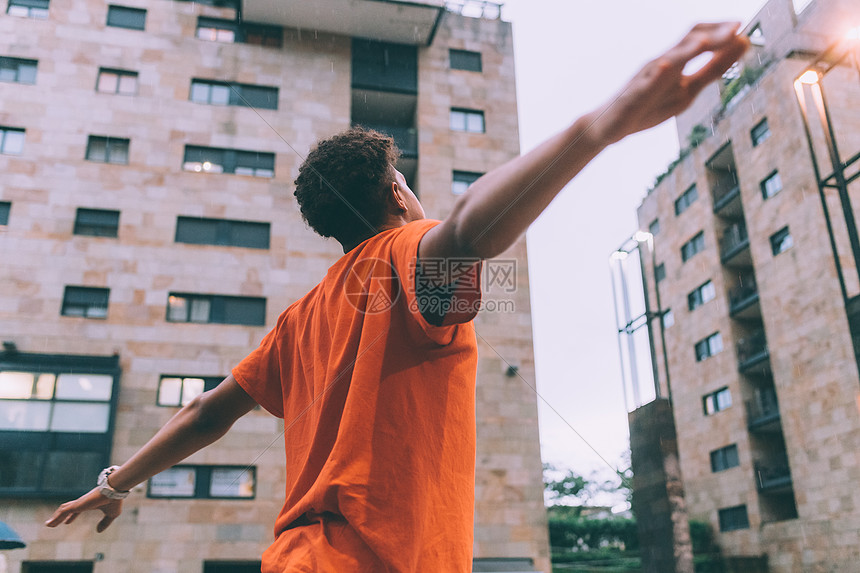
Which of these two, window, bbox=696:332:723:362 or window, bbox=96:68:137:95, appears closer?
window, bbox=96:68:137:95

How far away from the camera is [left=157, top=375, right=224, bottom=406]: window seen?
18531 mm

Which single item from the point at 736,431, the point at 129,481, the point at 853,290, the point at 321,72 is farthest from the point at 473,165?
the point at 129,481

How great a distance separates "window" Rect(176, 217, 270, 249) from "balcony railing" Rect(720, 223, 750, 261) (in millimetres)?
23590

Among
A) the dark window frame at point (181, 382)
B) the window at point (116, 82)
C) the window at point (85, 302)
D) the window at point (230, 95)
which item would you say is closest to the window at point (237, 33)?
the window at point (230, 95)


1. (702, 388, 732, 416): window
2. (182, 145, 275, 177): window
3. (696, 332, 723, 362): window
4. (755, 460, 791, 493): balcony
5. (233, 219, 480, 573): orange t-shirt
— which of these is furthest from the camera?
(696, 332, 723, 362): window

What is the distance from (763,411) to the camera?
3019 centimetres

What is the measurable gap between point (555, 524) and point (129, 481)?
37.7 m

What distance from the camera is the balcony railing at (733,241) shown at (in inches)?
1287

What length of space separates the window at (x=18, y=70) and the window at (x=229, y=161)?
5128 mm

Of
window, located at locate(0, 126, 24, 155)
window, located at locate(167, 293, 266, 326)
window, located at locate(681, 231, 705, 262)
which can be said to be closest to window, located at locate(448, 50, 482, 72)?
window, located at locate(167, 293, 266, 326)

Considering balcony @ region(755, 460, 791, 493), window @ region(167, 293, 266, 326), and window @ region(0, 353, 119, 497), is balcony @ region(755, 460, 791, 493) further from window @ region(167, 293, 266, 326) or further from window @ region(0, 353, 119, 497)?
window @ region(0, 353, 119, 497)

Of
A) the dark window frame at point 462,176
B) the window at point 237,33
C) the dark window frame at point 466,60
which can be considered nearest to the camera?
the window at point 237,33

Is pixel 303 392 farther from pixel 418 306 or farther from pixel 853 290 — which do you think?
pixel 853 290

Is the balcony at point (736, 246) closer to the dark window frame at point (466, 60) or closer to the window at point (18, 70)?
the dark window frame at point (466, 60)
